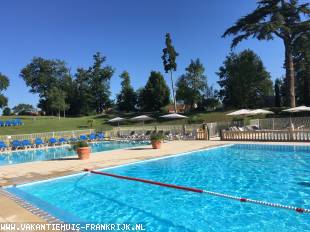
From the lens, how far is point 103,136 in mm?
25516

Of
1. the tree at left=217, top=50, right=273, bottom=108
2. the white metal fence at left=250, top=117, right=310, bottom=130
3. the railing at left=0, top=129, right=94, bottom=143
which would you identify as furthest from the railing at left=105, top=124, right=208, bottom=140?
the tree at left=217, top=50, right=273, bottom=108

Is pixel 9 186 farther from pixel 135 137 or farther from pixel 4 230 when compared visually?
pixel 135 137

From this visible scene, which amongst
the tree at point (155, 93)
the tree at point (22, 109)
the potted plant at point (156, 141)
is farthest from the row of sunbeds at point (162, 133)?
the tree at point (22, 109)

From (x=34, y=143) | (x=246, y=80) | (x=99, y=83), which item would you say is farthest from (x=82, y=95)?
(x=34, y=143)

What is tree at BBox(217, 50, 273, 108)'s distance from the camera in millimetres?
43875

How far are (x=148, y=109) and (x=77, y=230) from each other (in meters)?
48.7

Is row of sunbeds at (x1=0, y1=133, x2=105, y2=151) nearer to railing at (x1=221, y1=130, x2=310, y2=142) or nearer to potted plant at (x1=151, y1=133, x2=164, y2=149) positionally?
potted plant at (x1=151, y1=133, x2=164, y2=149)

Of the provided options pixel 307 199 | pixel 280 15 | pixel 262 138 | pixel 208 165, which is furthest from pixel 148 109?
pixel 307 199

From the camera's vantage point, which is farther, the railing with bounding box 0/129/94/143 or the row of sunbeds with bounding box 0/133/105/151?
the railing with bounding box 0/129/94/143

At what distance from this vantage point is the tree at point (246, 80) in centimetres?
4388

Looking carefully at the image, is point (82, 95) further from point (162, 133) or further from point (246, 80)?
point (162, 133)

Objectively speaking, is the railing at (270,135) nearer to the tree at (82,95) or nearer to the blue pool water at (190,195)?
the blue pool water at (190,195)

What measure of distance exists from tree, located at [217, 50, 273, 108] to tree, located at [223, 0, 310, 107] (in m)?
16.0

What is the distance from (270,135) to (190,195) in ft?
35.6
